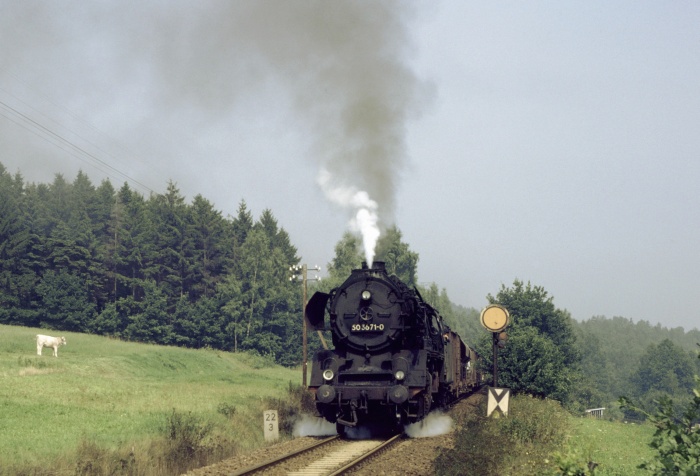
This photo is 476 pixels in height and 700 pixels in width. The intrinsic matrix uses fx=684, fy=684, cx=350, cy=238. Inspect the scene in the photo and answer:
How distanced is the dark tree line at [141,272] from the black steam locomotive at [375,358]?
206 feet

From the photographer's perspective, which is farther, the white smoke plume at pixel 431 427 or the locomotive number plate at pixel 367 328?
the white smoke plume at pixel 431 427

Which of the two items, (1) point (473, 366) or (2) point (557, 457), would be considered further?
(1) point (473, 366)

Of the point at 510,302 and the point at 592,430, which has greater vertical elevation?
the point at 510,302

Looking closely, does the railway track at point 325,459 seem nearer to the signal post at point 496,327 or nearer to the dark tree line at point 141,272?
the signal post at point 496,327

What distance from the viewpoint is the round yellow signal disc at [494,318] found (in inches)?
600

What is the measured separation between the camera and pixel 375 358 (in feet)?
60.0

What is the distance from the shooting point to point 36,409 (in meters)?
22.7

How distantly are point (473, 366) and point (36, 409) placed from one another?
23.3 meters

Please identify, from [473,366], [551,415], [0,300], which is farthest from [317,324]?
[0,300]

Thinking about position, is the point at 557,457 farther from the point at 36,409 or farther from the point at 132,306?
the point at 132,306

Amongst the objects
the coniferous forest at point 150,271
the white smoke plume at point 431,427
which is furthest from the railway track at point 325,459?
the coniferous forest at point 150,271

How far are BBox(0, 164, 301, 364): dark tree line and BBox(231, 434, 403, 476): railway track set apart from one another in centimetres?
6376

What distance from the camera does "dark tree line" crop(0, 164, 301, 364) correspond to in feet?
244

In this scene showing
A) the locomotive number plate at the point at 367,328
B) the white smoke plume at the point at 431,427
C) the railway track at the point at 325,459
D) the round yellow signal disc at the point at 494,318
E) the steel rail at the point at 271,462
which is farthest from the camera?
the white smoke plume at the point at 431,427
